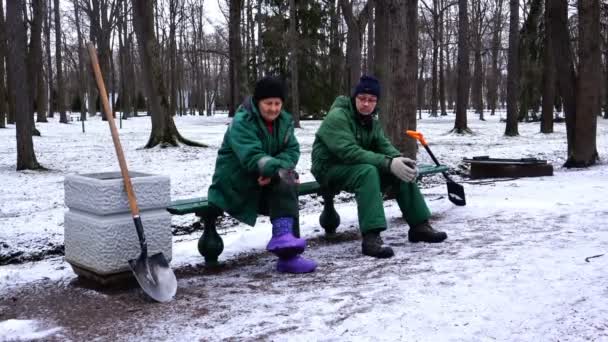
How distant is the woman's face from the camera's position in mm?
4125

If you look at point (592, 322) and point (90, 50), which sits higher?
point (90, 50)

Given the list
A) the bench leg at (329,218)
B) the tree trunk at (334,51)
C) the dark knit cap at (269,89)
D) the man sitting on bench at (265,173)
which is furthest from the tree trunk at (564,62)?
the tree trunk at (334,51)

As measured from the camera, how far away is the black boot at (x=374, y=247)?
14.1ft

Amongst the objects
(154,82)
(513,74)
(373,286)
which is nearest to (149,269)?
(373,286)

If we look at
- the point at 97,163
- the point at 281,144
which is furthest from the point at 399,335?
the point at 97,163

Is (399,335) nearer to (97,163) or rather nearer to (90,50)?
(90,50)

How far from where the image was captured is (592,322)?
2779mm

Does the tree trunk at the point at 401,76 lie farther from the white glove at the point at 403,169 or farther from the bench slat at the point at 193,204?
the white glove at the point at 403,169

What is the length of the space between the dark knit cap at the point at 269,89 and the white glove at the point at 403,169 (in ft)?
3.16

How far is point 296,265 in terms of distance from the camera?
4.00 metres

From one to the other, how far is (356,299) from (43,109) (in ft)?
95.5

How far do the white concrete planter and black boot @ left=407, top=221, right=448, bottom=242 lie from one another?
1909mm

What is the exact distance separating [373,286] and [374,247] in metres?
0.77

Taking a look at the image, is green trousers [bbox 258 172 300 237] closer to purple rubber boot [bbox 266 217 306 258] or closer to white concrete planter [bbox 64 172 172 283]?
purple rubber boot [bbox 266 217 306 258]
